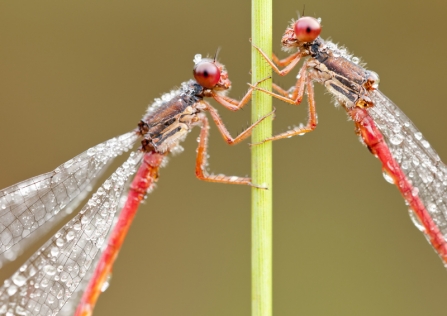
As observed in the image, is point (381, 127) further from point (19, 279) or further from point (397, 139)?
point (19, 279)

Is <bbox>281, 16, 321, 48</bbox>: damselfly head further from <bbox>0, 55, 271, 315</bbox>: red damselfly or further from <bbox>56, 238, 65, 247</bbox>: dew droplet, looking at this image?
<bbox>56, 238, 65, 247</bbox>: dew droplet

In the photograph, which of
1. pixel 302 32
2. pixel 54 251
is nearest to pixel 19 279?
pixel 54 251

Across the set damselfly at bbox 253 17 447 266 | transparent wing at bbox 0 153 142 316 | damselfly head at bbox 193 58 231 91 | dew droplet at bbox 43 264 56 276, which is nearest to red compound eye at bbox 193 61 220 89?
damselfly head at bbox 193 58 231 91

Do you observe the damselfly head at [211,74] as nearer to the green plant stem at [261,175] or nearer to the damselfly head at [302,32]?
the damselfly head at [302,32]

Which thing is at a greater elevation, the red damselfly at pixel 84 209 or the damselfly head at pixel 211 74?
the damselfly head at pixel 211 74

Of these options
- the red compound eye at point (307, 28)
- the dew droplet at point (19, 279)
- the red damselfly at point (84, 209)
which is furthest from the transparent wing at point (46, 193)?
the red compound eye at point (307, 28)

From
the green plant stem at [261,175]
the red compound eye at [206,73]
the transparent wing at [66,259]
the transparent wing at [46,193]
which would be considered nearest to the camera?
the green plant stem at [261,175]
